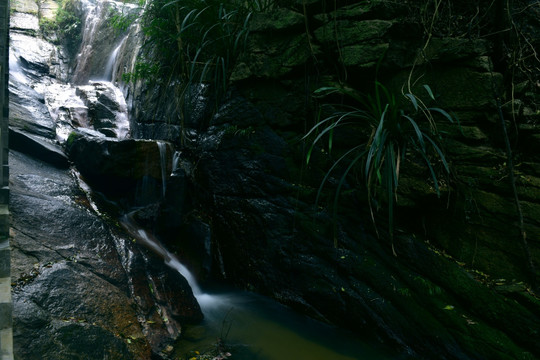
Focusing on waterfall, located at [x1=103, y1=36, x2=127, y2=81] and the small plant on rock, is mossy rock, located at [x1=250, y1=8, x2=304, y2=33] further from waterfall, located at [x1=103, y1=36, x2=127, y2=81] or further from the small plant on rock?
waterfall, located at [x1=103, y1=36, x2=127, y2=81]

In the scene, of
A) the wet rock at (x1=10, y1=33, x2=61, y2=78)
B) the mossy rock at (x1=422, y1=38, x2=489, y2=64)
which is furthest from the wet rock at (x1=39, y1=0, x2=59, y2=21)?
the mossy rock at (x1=422, y1=38, x2=489, y2=64)

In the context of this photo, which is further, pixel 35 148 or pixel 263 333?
pixel 35 148

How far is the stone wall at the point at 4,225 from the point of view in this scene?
1.69 metres

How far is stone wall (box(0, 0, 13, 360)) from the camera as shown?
169 centimetres

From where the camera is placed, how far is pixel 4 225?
2.49 m

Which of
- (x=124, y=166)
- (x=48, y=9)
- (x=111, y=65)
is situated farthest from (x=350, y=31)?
(x=48, y=9)

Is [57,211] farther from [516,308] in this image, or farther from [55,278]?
[516,308]

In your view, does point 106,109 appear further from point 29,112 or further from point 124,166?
point 124,166

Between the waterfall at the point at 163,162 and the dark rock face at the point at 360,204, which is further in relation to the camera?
the waterfall at the point at 163,162

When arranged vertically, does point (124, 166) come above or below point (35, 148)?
below

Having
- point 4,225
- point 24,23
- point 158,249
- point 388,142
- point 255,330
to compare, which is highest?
point 24,23

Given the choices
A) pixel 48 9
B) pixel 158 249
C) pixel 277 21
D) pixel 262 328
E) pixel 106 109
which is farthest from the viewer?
pixel 48 9

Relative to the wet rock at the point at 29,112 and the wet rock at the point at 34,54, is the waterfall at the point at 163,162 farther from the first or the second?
the wet rock at the point at 34,54

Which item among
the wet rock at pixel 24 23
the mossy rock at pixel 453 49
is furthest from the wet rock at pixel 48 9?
the mossy rock at pixel 453 49
